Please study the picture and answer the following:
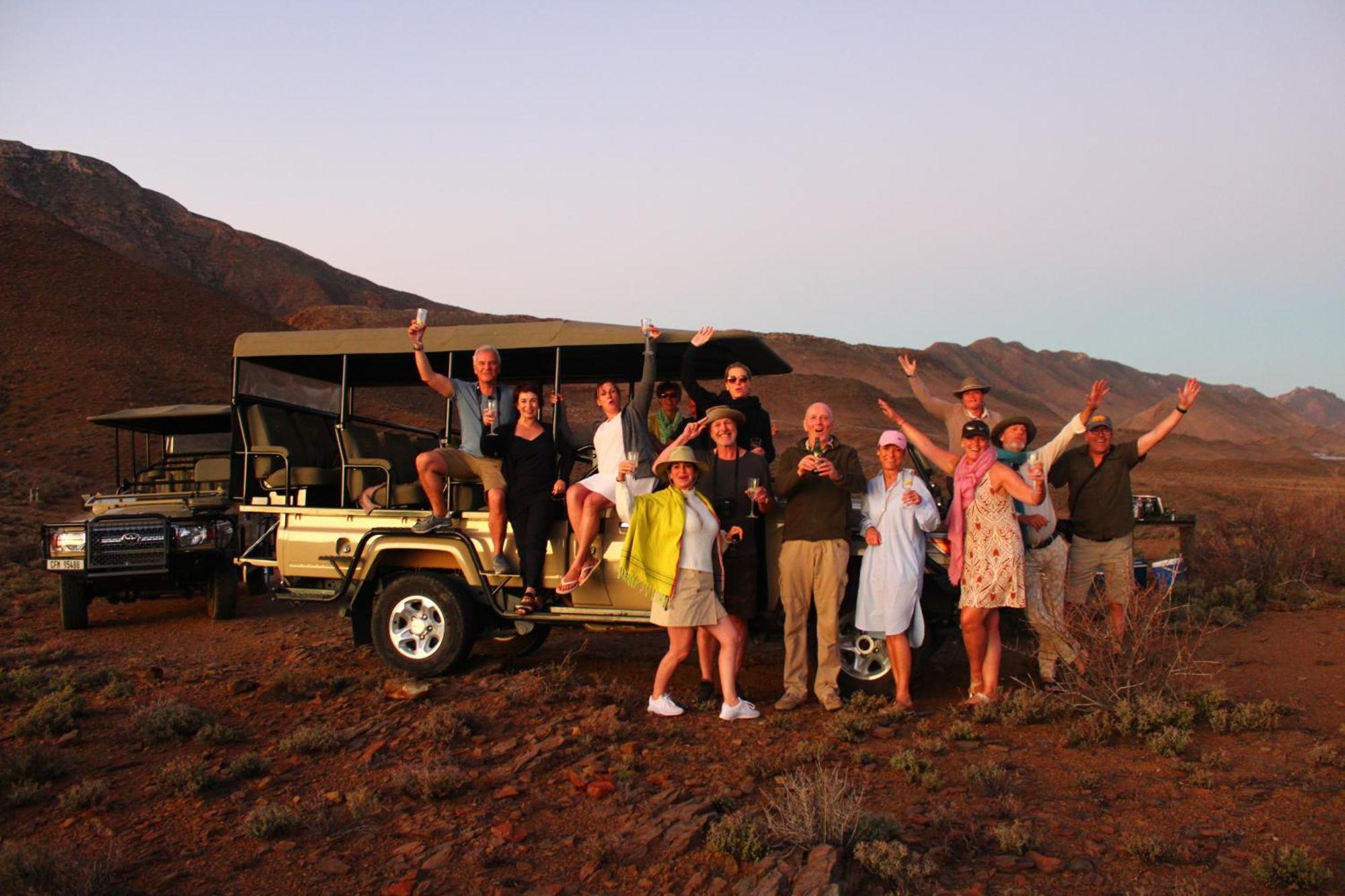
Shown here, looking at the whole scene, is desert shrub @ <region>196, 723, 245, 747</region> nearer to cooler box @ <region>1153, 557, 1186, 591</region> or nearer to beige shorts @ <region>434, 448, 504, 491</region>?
beige shorts @ <region>434, 448, 504, 491</region>

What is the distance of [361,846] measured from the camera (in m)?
4.41

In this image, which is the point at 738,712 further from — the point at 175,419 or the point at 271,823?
the point at 175,419

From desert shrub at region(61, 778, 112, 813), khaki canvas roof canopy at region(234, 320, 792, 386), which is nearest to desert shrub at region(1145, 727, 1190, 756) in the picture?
khaki canvas roof canopy at region(234, 320, 792, 386)

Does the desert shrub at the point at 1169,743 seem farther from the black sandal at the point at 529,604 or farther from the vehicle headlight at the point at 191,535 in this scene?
the vehicle headlight at the point at 191,535

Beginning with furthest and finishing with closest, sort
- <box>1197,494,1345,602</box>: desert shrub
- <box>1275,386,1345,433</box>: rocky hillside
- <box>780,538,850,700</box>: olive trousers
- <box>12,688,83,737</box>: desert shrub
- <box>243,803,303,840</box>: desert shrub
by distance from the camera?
1. <box>1275,386,1345,433</box>: rocky hillside
2. <box>1197,494,1345,602</box>: desert shrub
3. <box>780,538,850,700</box>: olive trousers
4. <box>12,688,83,737</box>: desert shrub
5. <box>243,803,303,840</box>: desert shrub

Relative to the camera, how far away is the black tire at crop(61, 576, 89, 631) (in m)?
10.3

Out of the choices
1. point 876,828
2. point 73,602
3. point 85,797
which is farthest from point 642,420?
point 73,602

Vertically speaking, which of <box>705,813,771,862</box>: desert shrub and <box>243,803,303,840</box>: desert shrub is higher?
<box>705,813,771,862</box>: desert shrub

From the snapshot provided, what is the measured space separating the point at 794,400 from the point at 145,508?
47.1 meters

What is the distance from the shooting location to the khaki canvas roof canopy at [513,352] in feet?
23.4

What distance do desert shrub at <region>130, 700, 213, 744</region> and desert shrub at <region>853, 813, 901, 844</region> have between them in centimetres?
414

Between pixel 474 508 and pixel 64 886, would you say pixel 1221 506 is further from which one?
pixel 64 886

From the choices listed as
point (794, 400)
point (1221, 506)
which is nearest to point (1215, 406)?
point (794, 400)

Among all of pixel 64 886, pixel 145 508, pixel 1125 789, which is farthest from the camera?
pixel 145 508
